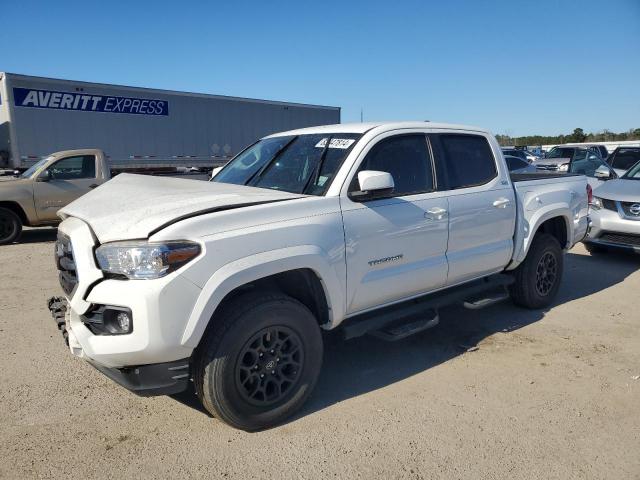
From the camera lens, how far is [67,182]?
9586 mm

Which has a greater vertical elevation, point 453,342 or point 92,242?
point 92,242

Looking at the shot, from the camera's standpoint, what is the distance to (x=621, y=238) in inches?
295

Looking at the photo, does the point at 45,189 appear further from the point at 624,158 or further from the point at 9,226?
the point at 624,158

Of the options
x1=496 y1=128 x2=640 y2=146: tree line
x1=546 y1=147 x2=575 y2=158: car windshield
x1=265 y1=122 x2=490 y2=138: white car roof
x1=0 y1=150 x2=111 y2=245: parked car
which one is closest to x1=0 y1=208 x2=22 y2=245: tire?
x1=0 y1=150 x2=111 y2=245: parked car

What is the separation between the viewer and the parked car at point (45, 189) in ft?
30.2

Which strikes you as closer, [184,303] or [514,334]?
[184,303]

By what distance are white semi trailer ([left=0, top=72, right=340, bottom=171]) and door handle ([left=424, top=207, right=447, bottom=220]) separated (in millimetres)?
11911

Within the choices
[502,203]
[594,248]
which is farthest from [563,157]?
[502,203]

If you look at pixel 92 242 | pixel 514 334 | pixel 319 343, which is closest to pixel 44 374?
pixel 92 242

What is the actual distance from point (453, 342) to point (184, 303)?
9.12ft

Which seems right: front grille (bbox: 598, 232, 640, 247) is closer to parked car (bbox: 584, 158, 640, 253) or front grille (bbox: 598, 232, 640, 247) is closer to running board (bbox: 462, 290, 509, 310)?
parked car (bbox: 584, 158, 640, 253)

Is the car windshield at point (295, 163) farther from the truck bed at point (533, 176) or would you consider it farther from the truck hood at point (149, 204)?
the truck bed at point (533, 176)

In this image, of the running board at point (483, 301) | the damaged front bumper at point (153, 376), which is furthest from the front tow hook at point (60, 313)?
the running board at point (483, 301)

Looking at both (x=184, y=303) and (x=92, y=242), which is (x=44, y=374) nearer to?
(x=92, y=242)
